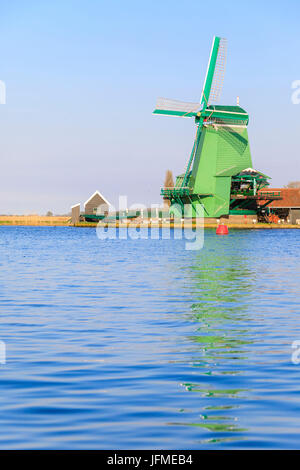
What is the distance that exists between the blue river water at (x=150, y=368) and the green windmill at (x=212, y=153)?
58854 millimetres

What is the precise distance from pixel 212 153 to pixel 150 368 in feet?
232

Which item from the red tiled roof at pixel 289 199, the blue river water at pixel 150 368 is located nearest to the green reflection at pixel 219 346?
the blue river water at pixel 150 368

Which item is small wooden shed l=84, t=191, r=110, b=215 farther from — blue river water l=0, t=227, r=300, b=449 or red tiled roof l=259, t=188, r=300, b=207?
blue river water l=0, t=227, r=300, b=449

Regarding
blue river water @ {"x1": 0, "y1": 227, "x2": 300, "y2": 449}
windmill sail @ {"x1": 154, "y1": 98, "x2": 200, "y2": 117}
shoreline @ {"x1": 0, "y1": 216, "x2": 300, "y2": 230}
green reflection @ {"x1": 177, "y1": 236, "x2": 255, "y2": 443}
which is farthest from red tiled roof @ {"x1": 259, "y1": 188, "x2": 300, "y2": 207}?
blue river water @ {"x1": 0, "y1": 227, "x2": 300, "y2": 449}

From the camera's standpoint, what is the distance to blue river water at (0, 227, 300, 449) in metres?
6.52

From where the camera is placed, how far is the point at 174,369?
30.7 ft

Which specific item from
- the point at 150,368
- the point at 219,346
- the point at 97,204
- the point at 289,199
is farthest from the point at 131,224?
the point at 150,368

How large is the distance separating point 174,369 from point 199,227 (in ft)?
247

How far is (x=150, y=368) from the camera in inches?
370

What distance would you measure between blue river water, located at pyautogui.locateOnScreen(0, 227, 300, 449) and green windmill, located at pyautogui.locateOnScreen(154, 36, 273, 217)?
58.9 meters

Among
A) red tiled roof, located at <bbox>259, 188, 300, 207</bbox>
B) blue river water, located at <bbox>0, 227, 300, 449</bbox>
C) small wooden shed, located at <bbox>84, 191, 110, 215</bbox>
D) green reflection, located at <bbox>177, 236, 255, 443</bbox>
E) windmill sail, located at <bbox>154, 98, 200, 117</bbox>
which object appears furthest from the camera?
small wooden shed, located at <bbox>84, 191, 110, 215</bbox>

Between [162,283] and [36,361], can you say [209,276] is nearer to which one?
[162,283]
